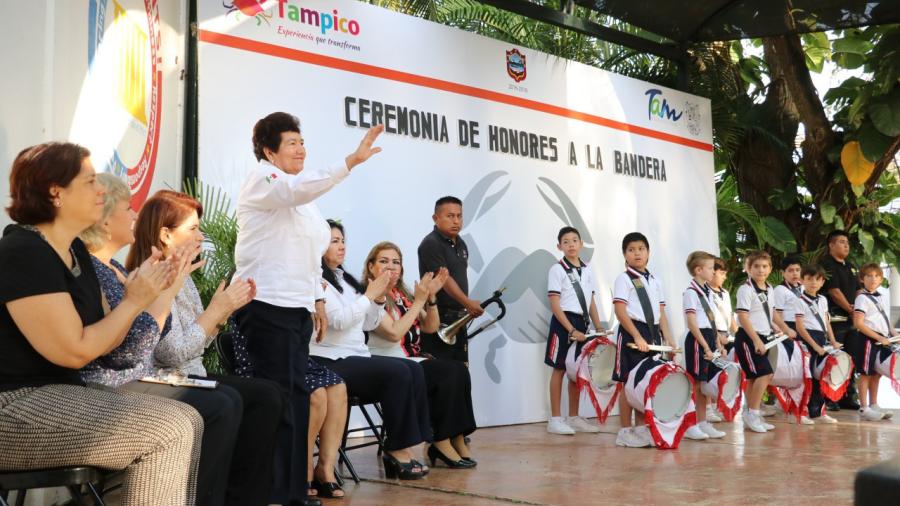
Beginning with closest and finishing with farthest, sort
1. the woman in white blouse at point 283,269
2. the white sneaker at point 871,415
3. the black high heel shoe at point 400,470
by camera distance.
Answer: the woman in white blouse at point 283,269 → the black high heel shoe at point 400,470 → the white sneaker at point 871,415

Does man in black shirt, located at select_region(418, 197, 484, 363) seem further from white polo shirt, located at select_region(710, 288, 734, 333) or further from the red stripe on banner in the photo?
white polo shirt, located at select_region(710, 288, 734, 333)

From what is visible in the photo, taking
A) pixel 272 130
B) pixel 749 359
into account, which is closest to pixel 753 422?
pixel 749 359

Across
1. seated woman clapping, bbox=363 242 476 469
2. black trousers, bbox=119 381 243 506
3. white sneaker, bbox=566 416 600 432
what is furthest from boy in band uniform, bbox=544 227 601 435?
black trousers, bbox=119 381 243 506

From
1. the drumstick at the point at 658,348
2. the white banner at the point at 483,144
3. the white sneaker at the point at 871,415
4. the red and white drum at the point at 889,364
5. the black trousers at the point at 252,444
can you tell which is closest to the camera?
the black trousers at the point at 252,444

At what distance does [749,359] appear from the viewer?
28.2ft

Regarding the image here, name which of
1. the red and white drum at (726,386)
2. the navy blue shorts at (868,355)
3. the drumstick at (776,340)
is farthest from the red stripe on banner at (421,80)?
the red and white drum at (726,386)

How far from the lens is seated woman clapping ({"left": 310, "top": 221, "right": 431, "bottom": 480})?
5277mm

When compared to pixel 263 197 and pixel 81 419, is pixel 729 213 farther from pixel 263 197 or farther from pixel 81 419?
Answer: pixel 81 419

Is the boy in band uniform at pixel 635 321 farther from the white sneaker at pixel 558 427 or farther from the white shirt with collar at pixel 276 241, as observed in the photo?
the white shirt with collar at pixel 276 241

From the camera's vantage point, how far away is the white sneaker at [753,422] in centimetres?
818

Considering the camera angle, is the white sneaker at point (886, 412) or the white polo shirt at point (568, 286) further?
the white sneaker at point (886, 412)

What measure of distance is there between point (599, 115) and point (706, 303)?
2391 millimetres

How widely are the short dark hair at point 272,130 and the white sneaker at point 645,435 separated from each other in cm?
370

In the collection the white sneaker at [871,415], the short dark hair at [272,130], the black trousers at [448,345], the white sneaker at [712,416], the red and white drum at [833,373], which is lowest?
the white sneaker at [871,415]
